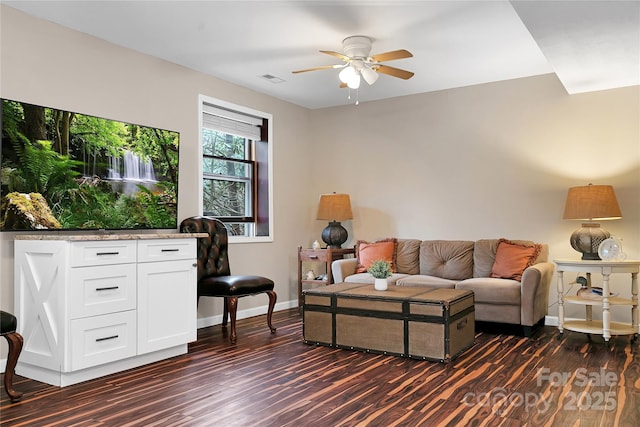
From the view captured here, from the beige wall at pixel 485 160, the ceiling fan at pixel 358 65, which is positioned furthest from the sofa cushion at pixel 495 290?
the ceiling fan at pixel 358 65

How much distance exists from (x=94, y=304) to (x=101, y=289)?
0.10 m

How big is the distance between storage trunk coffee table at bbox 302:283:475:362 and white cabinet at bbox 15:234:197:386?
1.15 metres

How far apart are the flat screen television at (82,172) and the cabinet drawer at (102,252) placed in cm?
54

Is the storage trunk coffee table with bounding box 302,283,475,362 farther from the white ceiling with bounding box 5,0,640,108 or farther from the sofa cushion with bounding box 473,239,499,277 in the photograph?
the white ceiling with bounding box 5,0,640,108

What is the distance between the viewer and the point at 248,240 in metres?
5.69

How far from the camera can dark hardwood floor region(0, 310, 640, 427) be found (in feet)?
8.69

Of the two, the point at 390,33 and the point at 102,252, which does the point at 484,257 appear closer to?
the point at 390,33

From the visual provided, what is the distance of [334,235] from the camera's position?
20.1ft

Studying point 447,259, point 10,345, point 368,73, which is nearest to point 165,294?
point 10,345

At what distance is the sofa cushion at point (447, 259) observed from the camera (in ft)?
17.5

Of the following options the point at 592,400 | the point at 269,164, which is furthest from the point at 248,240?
the point at 592,400

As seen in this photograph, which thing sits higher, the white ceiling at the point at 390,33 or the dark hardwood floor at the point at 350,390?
the white ceiling at the point at 390,33

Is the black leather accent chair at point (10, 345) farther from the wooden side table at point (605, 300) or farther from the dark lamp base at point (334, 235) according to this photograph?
the wooden side table at point (605, 300)

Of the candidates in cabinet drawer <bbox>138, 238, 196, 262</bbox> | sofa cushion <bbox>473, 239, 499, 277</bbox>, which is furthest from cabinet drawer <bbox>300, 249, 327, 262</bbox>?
cabinet drawer <bbox>138, 238, 196, 262</bbox>
